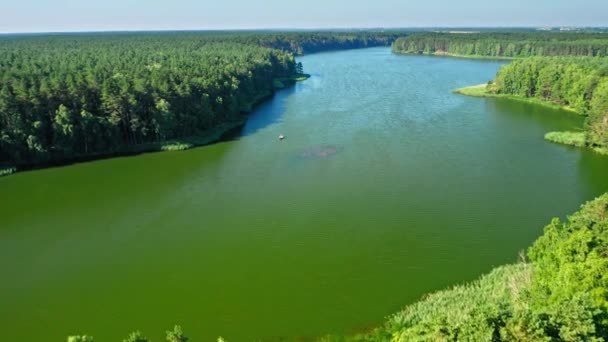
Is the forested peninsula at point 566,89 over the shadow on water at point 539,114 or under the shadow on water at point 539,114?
over

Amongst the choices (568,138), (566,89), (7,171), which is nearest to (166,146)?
(7,171)

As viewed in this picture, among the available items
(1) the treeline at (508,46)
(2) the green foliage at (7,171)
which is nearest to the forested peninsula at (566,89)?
(2) the green foliage at (7,171)

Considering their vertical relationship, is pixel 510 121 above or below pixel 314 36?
below

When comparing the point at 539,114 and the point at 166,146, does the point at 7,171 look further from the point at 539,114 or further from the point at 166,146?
the point at 539,114

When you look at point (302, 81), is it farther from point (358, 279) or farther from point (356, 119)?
point (358, 279)

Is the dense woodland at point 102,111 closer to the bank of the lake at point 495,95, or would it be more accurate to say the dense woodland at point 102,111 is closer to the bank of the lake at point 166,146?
the bank of the lake at point 166,146

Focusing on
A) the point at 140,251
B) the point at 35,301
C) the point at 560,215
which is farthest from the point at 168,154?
the point at 560,215
